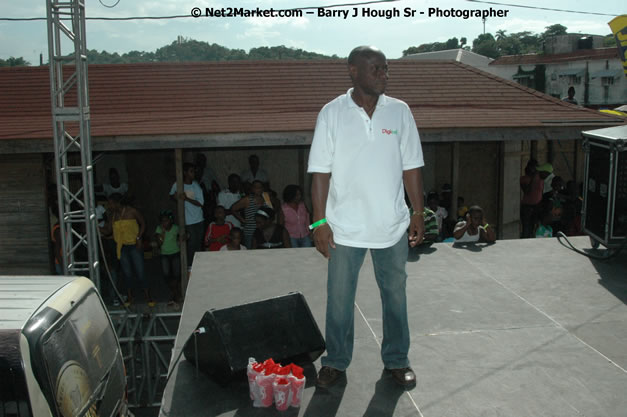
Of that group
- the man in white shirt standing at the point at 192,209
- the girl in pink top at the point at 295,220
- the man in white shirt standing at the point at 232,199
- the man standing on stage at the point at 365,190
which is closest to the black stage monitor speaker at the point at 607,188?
the man standing on stage at the point at 365,190

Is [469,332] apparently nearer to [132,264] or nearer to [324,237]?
[324,237]

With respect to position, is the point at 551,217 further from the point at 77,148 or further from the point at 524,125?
the point at 77,148

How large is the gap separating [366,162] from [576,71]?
141ft

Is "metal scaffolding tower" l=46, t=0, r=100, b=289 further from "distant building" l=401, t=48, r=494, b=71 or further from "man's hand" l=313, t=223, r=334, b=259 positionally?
"distant building" l=401, t=48, r=494, b=71

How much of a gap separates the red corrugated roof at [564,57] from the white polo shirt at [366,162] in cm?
3998

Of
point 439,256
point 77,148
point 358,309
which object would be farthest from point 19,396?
point 77,148

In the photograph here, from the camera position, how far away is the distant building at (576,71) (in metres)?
39.9

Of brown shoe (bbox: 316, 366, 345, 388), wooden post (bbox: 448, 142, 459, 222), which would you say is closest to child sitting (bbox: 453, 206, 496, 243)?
wooden post (bbox: 448, 142, 459, 222)

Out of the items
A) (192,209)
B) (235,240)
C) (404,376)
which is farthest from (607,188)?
(192,209)

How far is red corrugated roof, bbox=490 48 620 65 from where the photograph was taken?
39.6m

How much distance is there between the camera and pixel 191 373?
383 centimetres

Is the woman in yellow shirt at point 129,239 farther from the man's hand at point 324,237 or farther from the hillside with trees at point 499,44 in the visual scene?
the hillside with trees at point 499,44

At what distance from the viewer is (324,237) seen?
11.3 ft

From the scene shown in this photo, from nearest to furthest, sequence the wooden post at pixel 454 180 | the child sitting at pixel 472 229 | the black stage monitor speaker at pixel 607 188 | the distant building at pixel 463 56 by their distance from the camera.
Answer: the black stage monitor speaker at pixel 607 188, the child sitting at pixel 472 229, the wooden post at pixel 454 180, the distant building at pixel 463 56
